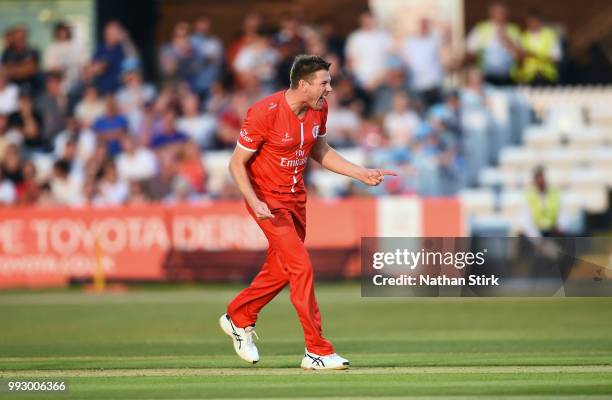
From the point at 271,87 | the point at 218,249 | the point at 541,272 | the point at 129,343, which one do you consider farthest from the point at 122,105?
the point at 541,272

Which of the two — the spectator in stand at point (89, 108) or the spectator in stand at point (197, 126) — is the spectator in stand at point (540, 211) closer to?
the spectator in stand at point (197, 126)

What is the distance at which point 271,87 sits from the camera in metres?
24.6

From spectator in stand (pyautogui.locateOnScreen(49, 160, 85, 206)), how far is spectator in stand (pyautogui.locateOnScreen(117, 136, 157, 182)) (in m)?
0.87

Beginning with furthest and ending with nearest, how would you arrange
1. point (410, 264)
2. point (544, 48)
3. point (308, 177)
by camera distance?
point (544, 48) < point (308, 177) < point (410, 264)

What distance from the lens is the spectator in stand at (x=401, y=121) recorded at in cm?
2294

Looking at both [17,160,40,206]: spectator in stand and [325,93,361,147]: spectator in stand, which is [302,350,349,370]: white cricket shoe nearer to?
[325,93,361,147]: spectator in stand

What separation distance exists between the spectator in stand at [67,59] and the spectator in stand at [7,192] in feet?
10.3

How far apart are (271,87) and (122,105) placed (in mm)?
3051

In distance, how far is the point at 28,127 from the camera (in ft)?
82.2

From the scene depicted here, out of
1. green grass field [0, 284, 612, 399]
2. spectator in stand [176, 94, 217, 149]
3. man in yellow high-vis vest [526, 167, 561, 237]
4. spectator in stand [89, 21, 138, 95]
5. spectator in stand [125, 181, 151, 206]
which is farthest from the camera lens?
spectator in stand [89, 21, 138, 95]

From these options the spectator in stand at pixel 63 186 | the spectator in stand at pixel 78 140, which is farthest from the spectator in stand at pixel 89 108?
the spectator in stand at pixel 63 186

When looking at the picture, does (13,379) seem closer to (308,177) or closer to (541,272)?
(541,272)

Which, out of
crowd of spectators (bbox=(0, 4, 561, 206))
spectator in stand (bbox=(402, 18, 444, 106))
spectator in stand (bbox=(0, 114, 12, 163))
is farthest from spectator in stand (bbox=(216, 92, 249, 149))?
spectator in stand (bbox=(0, 114, 12, 163))

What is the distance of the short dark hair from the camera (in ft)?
32.4
